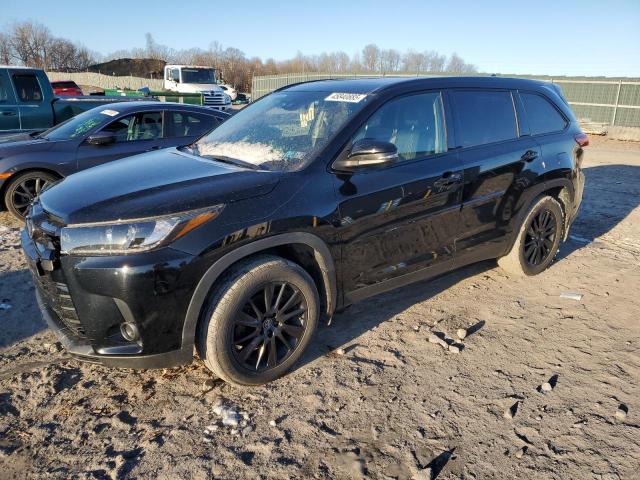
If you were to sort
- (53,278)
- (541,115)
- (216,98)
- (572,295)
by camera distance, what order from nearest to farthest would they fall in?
1. (53,278)
2. (572,295)
3. (541,115)
4. (216,98)

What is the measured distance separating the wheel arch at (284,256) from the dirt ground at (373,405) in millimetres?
500

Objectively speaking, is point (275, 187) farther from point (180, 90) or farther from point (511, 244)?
point (180, 90)

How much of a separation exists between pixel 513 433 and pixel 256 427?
1414 millimetres

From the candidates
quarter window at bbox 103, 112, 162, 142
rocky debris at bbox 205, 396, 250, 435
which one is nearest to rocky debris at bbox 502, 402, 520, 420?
rocky debris at bbox 205, 396, 250, 435

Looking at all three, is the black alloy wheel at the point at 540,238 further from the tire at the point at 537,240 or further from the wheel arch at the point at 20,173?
the wheel arch at the point at 20,173

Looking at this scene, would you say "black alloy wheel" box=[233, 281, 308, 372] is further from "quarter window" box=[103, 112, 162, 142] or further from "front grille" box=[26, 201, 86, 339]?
"quarter window" box=[103, 112, 162, 142]

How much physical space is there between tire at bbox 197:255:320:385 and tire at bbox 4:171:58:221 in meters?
4.70

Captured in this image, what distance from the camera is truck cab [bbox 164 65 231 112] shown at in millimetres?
24422

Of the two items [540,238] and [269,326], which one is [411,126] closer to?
[269,326]

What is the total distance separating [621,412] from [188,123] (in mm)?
6122

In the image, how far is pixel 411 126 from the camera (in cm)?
373

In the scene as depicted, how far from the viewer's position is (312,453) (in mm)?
2607

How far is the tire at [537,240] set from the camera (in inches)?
185

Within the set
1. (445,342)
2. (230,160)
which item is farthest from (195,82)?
(445,342)
